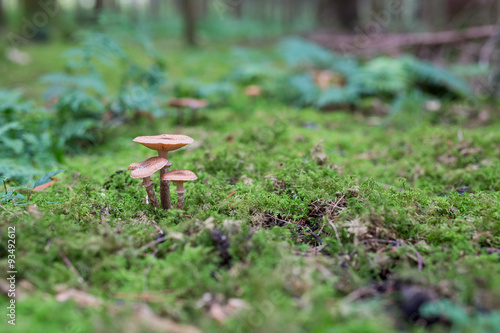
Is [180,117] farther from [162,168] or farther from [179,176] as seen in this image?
[179,176]

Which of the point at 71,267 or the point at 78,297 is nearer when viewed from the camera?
the point at 78,297

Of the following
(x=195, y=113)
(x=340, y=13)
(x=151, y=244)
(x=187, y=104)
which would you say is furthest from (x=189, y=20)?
(x=151, y=244)

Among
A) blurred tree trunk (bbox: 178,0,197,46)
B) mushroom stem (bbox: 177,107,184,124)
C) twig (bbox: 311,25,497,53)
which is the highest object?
blurred tree trunk (bbox: 178,0,197,46)

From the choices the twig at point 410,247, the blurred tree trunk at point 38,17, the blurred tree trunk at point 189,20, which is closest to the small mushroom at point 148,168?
the twig at point 410,247

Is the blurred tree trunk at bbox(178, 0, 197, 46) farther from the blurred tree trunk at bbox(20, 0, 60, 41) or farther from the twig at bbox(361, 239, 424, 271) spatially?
the twig at bbox(361, 239, 424, 271)

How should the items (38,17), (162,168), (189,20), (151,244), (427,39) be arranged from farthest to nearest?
(189,20), (38,17), (427,39), (162,168), (151,244)

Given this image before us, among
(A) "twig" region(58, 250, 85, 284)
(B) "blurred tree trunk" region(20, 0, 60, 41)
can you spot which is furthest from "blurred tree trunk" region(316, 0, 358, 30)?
(A) "twig" region(58, 250, 85, 284)

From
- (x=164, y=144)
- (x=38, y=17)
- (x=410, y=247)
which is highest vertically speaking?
(x=38, y=17)
